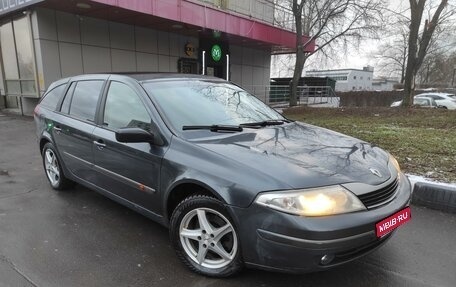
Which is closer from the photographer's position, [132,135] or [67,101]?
[132,135]

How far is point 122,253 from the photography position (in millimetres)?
3453

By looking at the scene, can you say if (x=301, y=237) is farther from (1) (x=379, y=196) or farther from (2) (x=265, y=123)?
(2) (x=265, y=123)

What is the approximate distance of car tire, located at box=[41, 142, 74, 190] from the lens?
502cm

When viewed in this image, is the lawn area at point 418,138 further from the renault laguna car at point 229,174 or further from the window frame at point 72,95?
the window frame at point 72,95

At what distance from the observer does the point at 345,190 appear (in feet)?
8.52

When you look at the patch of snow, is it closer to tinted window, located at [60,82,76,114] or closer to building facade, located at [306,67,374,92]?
tinted window, located at [60,82,76,114]

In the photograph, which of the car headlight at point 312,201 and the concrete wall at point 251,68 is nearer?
the car headlight at point 312,201

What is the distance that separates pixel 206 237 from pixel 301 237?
0.85 metres

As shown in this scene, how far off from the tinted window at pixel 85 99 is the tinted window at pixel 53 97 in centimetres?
50

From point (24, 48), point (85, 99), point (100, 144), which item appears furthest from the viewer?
point (24, 48)

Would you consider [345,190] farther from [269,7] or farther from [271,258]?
[269,7]

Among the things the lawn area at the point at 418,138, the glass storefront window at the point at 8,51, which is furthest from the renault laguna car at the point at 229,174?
the glass storefront window at the point at 8,51

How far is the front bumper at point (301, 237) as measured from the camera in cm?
245

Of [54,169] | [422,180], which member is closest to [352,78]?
[422,180]
